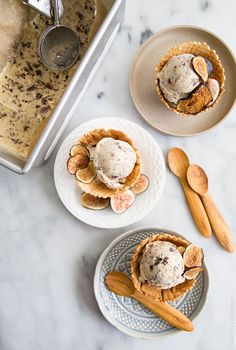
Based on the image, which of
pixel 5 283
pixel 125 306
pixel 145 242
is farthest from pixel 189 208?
pixel 5 283

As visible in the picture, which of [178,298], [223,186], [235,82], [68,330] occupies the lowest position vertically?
[68,330]

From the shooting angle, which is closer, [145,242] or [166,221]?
[145,242]

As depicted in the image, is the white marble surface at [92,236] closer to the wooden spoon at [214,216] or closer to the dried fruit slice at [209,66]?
the wooden spoon at [214,216]

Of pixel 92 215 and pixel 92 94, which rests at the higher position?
pixel 92 94

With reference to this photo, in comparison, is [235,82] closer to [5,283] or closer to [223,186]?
[223,186]

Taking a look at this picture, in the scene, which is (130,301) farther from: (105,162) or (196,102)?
(196,102)

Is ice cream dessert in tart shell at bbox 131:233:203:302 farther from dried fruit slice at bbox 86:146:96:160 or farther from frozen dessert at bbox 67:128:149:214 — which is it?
dried fruit slice at bbox 86:146:96:160

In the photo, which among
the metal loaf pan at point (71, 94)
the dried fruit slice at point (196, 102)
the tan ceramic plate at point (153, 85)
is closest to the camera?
the metal loaf pan at point (71, 94)

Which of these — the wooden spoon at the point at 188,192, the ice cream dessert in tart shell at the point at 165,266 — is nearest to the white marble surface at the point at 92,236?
the wooden spoon at the point at 188,192
